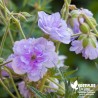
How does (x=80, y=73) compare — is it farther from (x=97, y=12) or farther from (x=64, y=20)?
(x=64, y=20)

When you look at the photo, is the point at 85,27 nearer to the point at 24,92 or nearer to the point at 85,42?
the point at 85,42

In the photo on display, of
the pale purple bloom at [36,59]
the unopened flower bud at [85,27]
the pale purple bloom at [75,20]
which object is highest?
the pale purple bloom at [75,20]

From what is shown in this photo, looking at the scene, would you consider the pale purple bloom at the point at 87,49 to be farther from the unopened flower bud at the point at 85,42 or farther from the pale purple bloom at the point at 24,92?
the pale purple bloom at the point at 24,92

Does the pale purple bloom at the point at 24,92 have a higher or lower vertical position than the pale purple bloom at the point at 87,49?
lower

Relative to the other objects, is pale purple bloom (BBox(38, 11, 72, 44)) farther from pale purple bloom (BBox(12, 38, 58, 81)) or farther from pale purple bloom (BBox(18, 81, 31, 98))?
pale purple bloom (BBox(18, 81, 31, 98))

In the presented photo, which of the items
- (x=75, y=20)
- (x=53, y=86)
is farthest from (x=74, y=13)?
(x=53, y=86)

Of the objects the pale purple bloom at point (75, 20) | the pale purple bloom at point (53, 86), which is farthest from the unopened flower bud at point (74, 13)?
the pale purple bloom at point (53, 86)
